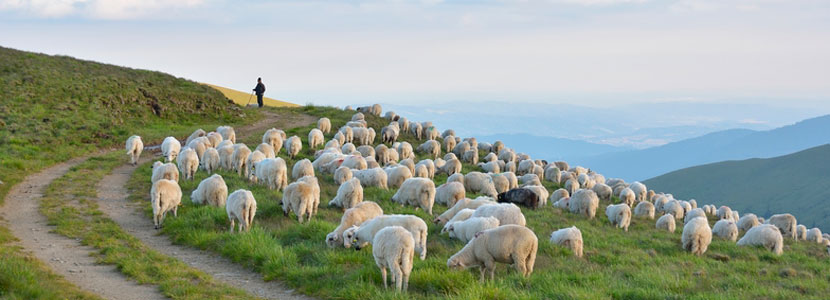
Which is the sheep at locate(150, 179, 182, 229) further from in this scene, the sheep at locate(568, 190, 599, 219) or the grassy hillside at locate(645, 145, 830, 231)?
the grassy hillside at locate(645, 145, 830, 231)

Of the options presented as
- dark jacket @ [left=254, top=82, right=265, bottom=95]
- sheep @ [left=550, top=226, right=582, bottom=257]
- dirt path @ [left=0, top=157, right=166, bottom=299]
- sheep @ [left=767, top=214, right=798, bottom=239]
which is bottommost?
sheep @ [left=767, top=214, right=798, bottom=239]

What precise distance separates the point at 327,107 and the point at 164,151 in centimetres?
2349

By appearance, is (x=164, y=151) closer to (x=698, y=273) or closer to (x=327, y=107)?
(x=698, y=273)

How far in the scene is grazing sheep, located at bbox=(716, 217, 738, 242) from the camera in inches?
861

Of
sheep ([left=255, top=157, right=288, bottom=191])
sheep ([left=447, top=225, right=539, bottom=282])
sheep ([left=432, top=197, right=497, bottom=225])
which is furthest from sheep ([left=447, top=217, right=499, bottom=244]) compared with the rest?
sheep ([left=255, top=157, right=288, bottom=191])

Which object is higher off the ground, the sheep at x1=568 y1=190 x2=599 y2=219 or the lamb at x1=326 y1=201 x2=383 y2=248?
the lamb at x1=326 y1=201 x2=383 y2=248

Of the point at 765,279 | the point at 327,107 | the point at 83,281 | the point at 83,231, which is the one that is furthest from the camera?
the point at 327,107

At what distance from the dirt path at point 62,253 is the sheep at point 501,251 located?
16.3 feet

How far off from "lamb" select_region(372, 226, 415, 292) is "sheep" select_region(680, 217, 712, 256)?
32.3ft

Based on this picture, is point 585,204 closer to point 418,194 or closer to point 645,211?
point 645,211

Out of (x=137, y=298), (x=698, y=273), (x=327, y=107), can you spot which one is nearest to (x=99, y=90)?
(x=327, y=107)

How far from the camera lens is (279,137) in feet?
93.1

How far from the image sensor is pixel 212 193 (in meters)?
16.5

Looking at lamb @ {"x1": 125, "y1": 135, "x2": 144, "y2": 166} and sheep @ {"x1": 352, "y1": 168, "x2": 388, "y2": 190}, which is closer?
sheep @ {"x1": 352, "y1": 168, "x2": 388, "y2": 190}
